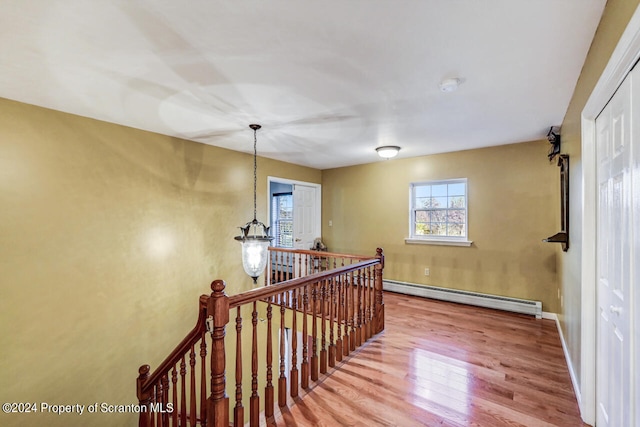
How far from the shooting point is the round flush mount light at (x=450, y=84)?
214cm

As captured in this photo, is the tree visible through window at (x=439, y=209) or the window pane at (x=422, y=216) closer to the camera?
the tree visible through window at (x=439, y=209)

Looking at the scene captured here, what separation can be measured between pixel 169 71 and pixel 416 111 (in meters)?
2.27

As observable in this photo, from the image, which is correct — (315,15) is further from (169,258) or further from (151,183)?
(169,258)

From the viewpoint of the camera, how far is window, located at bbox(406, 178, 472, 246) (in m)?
4.48

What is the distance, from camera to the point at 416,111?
2.80 meters

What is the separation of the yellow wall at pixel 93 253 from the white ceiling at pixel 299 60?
0.42 m

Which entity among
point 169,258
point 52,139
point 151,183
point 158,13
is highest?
point 158,13

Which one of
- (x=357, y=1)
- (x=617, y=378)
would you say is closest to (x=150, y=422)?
(x=617, y=378)

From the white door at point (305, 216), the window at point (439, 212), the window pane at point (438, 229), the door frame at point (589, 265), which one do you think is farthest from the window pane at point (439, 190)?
the door frame at point (589, 265)

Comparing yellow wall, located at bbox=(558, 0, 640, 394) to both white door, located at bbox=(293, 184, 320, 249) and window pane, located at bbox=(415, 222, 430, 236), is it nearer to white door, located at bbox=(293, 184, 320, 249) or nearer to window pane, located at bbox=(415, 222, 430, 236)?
window pane, located at bbox=(415, 222, 430, 236)

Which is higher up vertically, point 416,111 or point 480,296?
point 416,111

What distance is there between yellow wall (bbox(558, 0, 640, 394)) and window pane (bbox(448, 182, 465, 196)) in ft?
5.40

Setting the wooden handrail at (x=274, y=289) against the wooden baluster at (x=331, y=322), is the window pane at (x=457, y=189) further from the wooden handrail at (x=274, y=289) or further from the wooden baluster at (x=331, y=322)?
the wooden baluster at (x=331, y=322)

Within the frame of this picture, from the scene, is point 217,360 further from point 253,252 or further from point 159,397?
point 253,252
